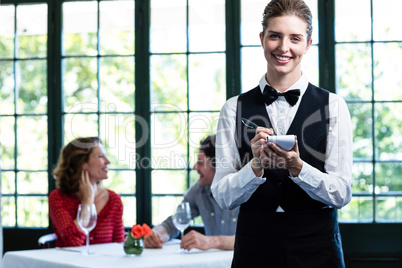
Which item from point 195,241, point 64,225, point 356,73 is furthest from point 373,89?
point 64,225

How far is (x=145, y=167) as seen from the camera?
4.02 m

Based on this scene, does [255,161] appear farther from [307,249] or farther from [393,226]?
[393,226]

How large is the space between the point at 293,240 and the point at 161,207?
8.96 feet

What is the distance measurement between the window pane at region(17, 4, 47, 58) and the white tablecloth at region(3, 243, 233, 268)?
6.19ft

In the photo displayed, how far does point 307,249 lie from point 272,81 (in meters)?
0.42

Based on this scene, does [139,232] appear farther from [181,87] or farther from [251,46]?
[251,46]

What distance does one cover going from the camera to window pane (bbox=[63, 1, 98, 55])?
4148 mm

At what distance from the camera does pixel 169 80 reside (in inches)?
159

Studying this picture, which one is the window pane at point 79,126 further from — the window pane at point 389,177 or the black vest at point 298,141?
the black vest at point 298,141

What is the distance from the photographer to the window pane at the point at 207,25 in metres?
3.98

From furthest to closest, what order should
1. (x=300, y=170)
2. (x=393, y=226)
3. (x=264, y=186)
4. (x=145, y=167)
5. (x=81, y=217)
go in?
1. (x=145, y=167)
2. (x=393, y=226)
3. (x=81, y=217)
4. (x=264, y=186)
5. (x=300, y=170)

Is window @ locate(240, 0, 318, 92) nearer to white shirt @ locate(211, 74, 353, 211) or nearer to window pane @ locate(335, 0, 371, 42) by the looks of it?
window pane @ locate(335, 0, 371, 42)

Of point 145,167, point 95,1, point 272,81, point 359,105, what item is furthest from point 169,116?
point 272,81

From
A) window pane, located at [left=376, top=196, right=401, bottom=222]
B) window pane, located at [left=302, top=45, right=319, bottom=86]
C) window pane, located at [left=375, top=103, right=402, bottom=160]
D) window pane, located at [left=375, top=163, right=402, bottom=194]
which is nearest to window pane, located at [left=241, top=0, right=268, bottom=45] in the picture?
window pane, located at [left=302, top=45, right=319, bottom=86]
